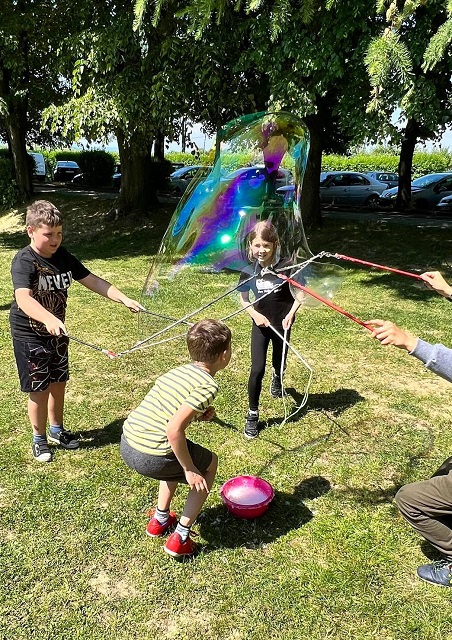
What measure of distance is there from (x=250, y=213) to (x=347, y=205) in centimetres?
1660

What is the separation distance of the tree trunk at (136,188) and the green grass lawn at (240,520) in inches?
339

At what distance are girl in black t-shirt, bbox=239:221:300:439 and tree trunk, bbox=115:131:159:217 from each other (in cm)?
1033

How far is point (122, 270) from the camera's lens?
1044cm

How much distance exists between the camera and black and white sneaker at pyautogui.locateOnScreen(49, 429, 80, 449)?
12.8ft

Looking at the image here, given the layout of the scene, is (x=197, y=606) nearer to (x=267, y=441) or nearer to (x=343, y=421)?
(x=267, y=441)

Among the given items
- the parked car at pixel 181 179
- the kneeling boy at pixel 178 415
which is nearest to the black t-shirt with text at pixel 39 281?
the kneeling boy at pixel 178 415

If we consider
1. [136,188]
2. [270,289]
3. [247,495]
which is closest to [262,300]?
A: [270,289]

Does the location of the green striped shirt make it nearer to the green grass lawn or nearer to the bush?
the green grass lawn

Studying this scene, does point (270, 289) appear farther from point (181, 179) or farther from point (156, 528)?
point (181, 179)

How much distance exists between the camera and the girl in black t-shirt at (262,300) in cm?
381

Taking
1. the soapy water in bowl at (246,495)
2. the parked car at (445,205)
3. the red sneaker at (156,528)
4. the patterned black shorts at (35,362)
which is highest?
the patterned black shorts at (35,362)

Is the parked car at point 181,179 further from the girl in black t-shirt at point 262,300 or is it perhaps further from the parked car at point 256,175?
the girl in black t-shirt at point 262,300

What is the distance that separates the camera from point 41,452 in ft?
12.3

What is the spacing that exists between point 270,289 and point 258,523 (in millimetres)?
1619
